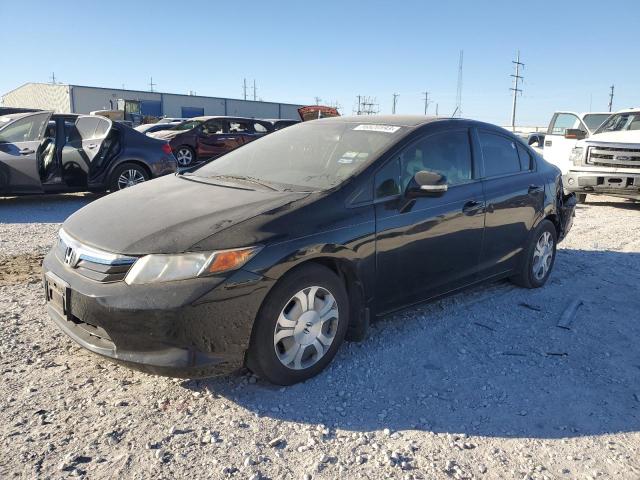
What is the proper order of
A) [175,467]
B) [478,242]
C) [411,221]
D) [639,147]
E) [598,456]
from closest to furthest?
1. [175,467]
2. [598,456]
3. [411,221]
4. [478,242]
5. [639,147]

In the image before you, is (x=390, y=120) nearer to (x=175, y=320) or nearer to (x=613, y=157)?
(x=175, y=320)

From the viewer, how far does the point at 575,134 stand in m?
11.4

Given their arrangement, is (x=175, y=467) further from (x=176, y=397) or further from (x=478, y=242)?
(x=478, y=242)

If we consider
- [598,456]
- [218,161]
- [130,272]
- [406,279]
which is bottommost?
[598,456]

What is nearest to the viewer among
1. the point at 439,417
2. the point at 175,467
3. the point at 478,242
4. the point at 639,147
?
the point at 175,467

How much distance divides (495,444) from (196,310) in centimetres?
165

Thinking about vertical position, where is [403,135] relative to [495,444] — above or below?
above

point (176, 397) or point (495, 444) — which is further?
point (176, 397)

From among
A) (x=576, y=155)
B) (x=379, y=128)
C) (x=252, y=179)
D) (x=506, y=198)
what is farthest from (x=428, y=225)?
(x=576, y=155)

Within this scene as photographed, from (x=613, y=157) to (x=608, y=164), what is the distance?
0.49ft

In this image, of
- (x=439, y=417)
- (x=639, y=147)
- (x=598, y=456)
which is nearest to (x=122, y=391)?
(x=439, y=417)

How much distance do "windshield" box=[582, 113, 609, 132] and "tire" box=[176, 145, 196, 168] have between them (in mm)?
10732

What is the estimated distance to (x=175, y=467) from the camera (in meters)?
2.44

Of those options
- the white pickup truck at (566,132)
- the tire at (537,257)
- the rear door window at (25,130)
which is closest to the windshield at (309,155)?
the tire at (537,257)
